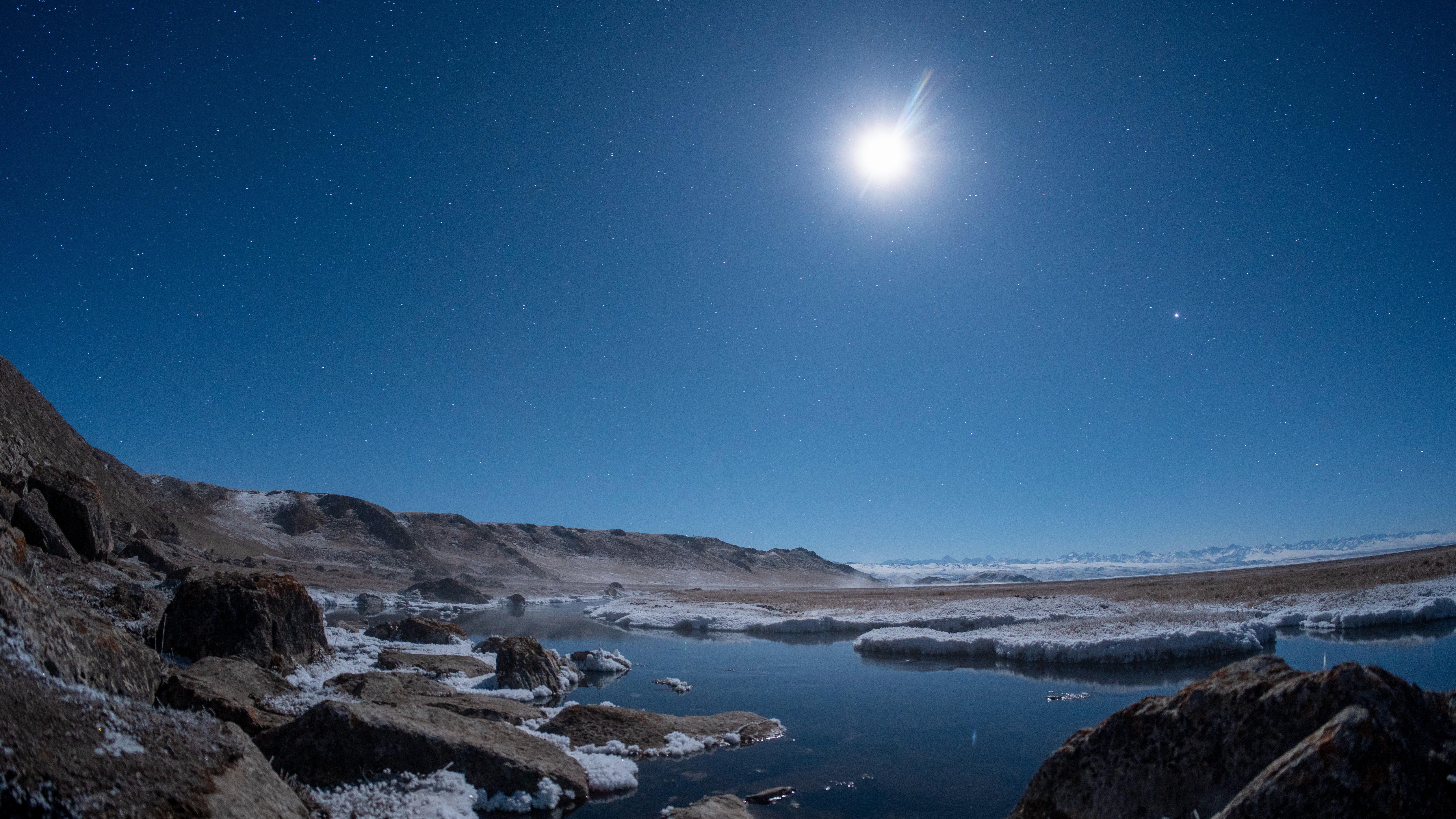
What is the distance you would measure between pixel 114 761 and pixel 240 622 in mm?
11645

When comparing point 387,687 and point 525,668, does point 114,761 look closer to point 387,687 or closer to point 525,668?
point 387,687

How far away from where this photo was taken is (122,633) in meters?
8.20

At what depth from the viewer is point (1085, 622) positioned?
26438mm

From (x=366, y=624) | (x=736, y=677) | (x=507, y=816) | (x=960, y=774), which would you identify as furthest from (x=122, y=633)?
(x=366, y=624)

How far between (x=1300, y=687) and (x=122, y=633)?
493 inches

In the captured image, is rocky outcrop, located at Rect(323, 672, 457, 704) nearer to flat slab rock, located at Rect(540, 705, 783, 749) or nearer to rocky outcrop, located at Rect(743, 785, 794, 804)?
flat slab rock, located at Rect(540, 705, 783, 749)

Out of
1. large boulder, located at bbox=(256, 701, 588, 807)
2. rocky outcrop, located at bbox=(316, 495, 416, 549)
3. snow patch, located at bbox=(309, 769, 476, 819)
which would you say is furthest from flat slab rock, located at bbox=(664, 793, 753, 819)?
rocky outcrop, located at bbox=(316, 495, 416, 549)

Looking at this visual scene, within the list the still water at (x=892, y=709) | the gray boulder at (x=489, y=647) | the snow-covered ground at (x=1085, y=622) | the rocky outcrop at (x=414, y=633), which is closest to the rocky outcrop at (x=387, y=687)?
the still water at (x=892, y=709)

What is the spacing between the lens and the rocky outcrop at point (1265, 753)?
4.11 m

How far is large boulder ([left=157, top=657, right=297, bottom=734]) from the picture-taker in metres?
8.70

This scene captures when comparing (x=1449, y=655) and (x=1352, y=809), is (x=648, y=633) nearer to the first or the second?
(x=1449, y=655)

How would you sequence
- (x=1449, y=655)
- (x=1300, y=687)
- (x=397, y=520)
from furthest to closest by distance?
(x=397, y=520) → (x=1449, y=655) → (x=1300, y=687)

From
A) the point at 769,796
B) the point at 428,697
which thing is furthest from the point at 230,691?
the point at 769,796

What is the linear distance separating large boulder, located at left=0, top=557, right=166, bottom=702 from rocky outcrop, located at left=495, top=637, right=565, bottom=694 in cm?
866
